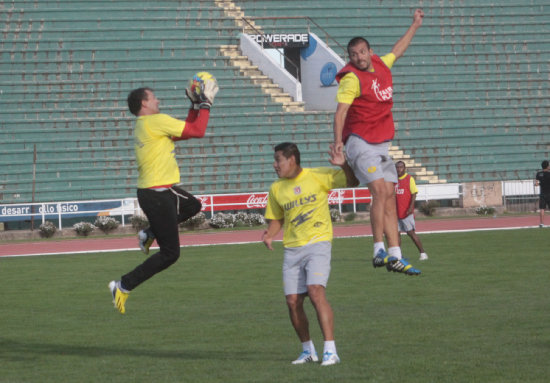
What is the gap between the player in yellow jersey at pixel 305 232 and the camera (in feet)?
26.7

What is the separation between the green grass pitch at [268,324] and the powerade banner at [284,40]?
21942mm

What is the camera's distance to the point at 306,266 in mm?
8211

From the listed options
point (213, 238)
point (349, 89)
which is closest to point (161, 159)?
point (349, 89)

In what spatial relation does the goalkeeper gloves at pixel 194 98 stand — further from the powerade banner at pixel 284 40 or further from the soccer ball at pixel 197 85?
the powerade banner at pixel 284 40

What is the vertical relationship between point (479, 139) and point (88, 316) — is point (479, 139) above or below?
above

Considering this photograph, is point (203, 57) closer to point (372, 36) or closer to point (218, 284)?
point (372, 36)

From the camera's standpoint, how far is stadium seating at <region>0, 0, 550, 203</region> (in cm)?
3528

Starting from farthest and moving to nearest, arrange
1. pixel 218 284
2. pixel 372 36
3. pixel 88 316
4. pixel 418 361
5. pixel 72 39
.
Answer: pixel 372 36 → pixel 72 39 → pixel 218 284 → pixel 88 316 → pixel 418 361

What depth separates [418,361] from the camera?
26.8ft

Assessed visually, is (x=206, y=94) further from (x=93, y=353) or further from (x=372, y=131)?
(x=93, y=353)

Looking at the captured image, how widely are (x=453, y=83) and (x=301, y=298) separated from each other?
33880mm

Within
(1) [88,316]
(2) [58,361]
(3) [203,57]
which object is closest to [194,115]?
(2) [58,361]

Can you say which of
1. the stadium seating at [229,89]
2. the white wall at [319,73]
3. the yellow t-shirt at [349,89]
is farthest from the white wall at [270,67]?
the yellow t-shirt at [349,89]

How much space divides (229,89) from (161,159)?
29.9m
